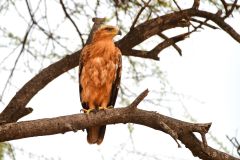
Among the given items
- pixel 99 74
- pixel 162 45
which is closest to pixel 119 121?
pixel 99 74

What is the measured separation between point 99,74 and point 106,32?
55cm

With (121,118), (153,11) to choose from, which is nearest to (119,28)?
(153,11)

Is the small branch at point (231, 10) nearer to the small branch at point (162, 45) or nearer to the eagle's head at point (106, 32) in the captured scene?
the small branch at point (162, 45)

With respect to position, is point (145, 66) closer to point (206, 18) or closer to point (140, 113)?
point (206, 18)

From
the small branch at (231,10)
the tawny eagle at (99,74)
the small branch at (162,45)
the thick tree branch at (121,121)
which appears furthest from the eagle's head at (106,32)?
the thick tree branch at (121,121)

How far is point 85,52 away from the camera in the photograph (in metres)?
5.77

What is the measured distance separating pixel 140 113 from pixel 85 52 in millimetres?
1715

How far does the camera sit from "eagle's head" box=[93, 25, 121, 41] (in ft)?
19.4

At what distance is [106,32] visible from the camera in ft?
19.5

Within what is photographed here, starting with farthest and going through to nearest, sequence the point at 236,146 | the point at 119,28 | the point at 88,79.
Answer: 1. the point at 119,28
2. the point at 88,79
3. the point at 236,146

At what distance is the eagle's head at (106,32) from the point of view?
233 inches

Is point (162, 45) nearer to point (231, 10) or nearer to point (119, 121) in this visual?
point (231, 10)

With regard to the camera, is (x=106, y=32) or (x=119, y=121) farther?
(x=106, y=32)

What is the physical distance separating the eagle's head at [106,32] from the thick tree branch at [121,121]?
1736 millimetres
